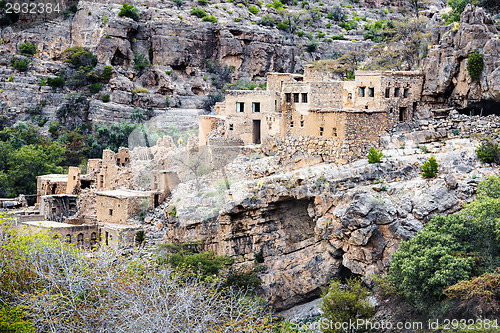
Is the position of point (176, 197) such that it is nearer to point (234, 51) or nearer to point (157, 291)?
point (157, 291)

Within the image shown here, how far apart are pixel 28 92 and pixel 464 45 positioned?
54.3m

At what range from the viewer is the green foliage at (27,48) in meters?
81.2

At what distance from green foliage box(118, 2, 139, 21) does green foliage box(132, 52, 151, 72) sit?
5895 mm

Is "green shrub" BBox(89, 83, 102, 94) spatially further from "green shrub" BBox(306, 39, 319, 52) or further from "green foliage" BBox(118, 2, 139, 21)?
"green shrub" BBox(306, 39, 319, 52)

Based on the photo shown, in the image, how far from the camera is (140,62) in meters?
86.8

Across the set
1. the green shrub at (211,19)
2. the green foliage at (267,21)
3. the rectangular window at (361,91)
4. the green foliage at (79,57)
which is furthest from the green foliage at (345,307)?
the green foliage at (267,21)

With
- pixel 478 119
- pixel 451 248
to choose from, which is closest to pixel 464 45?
pixel 478 119

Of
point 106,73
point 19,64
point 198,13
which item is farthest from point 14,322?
point 198,13

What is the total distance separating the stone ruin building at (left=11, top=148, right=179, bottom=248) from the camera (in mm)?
41031

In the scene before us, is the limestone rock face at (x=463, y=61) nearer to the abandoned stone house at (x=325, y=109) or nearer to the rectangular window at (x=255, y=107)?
the abandoned stone house at (x=325, y=109)

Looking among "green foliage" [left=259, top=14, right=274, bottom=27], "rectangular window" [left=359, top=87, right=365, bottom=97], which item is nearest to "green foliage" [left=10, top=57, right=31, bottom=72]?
"green foliage" [left=259, top=14, right=274, bottom=27]

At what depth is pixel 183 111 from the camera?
264ft

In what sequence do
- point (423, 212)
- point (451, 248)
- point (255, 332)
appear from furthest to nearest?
point (423, 212) → point (451, 248) → point (255, 332)

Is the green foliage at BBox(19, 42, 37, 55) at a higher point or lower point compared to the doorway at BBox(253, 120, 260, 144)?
higher
